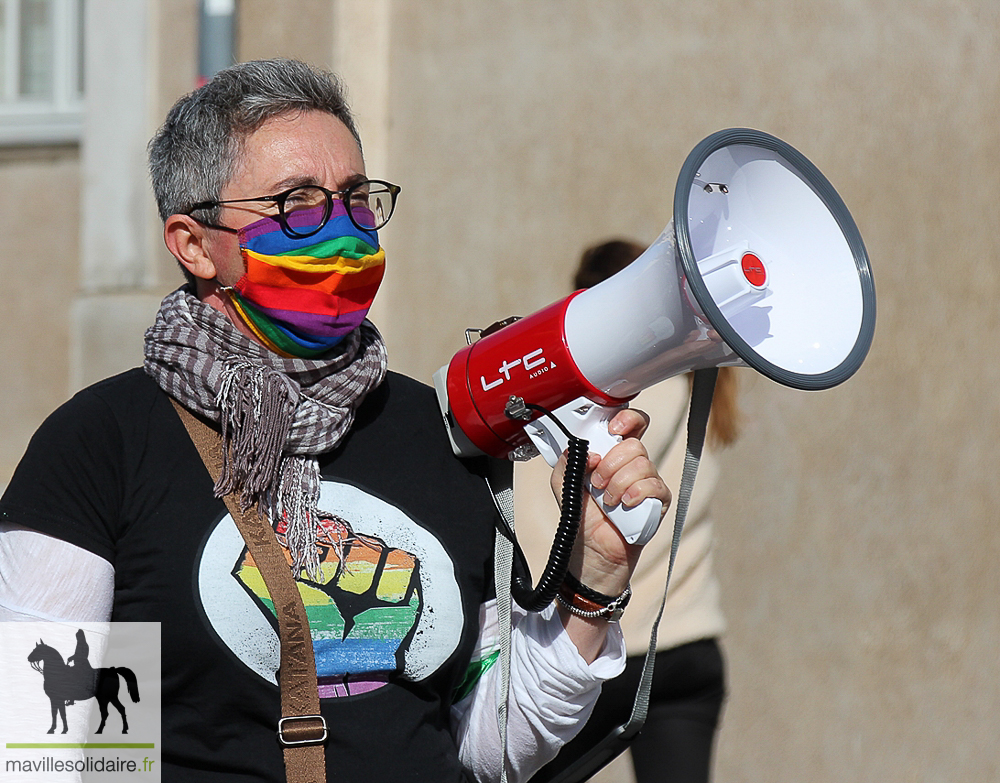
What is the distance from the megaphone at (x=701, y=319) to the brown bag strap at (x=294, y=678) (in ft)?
1.30

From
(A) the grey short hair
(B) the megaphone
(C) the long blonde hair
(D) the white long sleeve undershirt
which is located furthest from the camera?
(C) the long blonde hair

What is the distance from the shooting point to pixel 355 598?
1.82 m

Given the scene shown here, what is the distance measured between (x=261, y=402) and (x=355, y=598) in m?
Result: 0.33

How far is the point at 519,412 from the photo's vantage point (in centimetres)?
195

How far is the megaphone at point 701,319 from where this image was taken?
182 centimetres

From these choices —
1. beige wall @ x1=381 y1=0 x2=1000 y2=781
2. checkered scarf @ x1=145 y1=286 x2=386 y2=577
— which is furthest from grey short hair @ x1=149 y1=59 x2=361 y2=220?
beige wall @ x1=381 y1=0 x2=1000 y2=781

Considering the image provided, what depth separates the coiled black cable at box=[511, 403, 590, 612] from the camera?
1.84 m

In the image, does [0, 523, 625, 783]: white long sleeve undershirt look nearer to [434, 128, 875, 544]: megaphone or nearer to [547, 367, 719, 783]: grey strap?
[547, 367, 719, 783]: grey strap

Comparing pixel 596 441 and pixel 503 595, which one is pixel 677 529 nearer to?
pixel 596 441

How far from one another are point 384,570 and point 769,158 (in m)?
0.87

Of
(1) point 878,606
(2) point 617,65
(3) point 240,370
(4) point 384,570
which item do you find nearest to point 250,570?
(4) point 384,570

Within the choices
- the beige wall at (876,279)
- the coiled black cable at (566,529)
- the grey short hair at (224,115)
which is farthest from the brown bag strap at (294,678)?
the beige wall at (876,279)

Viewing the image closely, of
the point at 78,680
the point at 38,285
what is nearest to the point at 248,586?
the point at 78,680

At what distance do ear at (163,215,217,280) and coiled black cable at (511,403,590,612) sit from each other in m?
0.66
